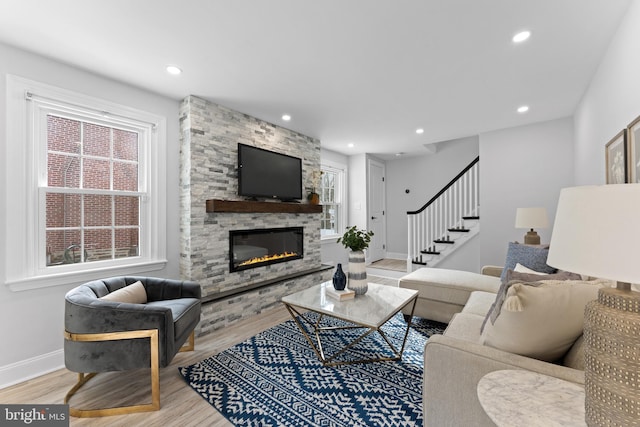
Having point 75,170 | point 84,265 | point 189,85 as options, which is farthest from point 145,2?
point 84,265

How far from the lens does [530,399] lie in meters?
0.96

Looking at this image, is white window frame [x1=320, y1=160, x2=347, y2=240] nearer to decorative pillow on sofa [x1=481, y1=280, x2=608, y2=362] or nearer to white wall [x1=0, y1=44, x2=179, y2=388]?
white wall [x1=0, y1=44, x2=179, y2=388]

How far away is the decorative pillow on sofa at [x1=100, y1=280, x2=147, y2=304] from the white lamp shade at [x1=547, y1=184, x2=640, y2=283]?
2.54 meters

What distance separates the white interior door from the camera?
632cm

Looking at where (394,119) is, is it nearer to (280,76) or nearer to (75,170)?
(280,76)

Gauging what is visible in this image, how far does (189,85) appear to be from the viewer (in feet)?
9.20

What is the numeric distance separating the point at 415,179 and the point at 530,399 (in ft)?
19.6

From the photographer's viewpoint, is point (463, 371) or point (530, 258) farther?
point (530, 258)

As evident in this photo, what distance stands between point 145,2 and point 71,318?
2.03 m

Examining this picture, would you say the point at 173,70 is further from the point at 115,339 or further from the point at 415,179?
the point at 415,179

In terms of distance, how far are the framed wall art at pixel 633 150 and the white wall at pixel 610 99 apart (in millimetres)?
73

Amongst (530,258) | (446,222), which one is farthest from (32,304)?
(446,222)

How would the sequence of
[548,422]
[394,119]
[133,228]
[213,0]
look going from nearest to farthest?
[548,422]
[213,0]
[133,228]
[394,119]

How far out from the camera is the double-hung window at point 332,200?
5586 mm
